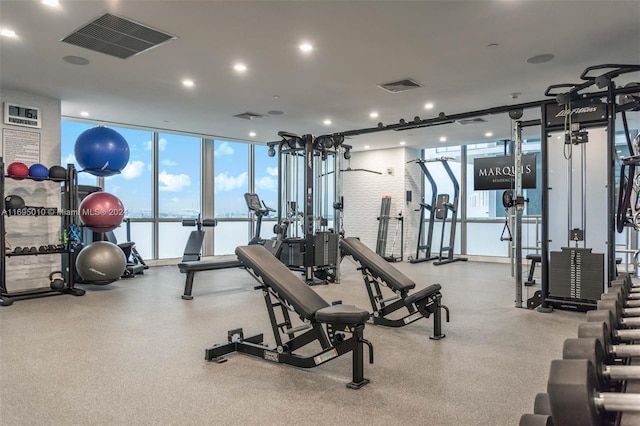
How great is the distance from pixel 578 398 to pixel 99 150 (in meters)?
6.01

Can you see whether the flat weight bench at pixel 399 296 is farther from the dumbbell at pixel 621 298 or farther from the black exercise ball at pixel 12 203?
the black exercise ball at pixel 12 203

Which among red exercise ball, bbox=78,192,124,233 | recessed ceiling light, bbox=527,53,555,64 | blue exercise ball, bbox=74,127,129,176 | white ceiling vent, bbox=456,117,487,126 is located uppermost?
A: recessed ceiling light, bbox=527,53,555,64

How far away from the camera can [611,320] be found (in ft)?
4.28

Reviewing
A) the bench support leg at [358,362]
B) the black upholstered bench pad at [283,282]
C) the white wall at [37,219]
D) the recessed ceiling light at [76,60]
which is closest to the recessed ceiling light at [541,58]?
the black upholstered bench pad at [283,282]

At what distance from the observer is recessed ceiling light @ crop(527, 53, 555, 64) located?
14.8 feet

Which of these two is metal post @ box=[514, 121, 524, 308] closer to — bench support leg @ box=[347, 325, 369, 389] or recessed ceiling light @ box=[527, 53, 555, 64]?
recessed ceiling light @ box=[527, 53, 555, 64]

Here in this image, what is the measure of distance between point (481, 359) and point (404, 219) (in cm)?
735

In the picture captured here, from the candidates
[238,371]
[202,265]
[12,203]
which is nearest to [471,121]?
[202,265]

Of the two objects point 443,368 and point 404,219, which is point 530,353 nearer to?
point 443,368

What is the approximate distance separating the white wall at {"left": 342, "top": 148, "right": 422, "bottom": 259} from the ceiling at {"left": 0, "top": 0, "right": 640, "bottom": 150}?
326 cm

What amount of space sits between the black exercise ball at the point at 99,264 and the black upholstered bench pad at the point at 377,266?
3.31 meters

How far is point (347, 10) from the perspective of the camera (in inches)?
139

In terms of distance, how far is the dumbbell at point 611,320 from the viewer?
1246mm

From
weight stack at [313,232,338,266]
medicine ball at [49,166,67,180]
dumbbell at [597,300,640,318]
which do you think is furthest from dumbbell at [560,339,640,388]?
medicine ball at [49,166,67,180]
